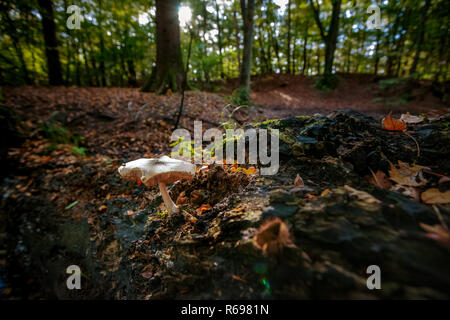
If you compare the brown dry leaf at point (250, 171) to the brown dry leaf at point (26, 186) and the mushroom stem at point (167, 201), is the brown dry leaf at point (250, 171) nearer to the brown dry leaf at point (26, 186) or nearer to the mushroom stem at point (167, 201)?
the mushroom stem at point (167, 201)

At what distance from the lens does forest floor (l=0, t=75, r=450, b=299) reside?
0.78 m

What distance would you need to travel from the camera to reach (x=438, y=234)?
746 millimetres

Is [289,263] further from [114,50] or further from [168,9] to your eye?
[114,50]

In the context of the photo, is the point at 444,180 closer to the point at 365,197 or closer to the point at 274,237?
the point at 365,197

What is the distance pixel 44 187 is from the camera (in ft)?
10.5

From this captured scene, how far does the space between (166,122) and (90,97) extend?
3609 millimetres

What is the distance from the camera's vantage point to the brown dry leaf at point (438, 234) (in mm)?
708

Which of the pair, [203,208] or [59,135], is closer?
[203,208]

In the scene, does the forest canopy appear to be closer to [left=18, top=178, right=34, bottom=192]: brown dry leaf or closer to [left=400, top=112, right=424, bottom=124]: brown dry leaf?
[left=400, top=112, right=424, bottom=124]: brown dry leaf

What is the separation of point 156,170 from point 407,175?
1739mm

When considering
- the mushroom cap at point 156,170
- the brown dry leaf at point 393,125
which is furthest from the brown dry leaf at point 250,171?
the brown dry leaf at point 393,125

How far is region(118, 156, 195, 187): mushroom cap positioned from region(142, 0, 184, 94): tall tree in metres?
6.14

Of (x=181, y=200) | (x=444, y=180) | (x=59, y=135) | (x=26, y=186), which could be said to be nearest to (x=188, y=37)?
(x=59, y=135)
